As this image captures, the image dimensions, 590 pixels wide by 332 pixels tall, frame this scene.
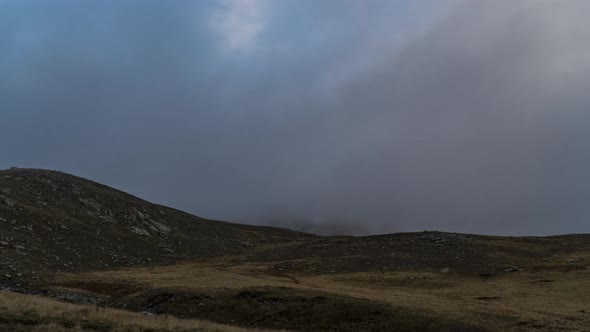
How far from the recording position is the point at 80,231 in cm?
7538

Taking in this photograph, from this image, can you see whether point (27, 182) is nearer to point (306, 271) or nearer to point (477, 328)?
point (306, 271)

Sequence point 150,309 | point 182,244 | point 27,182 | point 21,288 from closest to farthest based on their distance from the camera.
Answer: point 150,309
point 21,288
point 27,182
point 182,244

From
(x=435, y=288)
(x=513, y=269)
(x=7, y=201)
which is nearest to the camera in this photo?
(x=435, y=288)

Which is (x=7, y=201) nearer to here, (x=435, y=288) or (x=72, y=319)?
(x=72, y=319)

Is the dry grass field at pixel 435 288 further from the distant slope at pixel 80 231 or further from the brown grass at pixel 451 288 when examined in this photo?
the distant slope at pixel 80 231

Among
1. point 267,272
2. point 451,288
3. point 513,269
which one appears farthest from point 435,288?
point 267,272

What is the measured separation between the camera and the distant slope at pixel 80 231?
199ft

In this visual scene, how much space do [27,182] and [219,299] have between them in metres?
67.1

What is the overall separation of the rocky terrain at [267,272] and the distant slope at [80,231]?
0.30 m

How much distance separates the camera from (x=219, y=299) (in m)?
41.4

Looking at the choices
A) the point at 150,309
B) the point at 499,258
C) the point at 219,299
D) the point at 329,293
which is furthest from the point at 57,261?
the point at 499,258

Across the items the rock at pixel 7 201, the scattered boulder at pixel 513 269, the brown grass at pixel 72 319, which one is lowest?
the brown grass at pixel 72 319

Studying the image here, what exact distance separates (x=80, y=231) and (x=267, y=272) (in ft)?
108

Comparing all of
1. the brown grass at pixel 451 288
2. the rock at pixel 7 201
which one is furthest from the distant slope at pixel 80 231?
the brown grass at pixel 451 288
